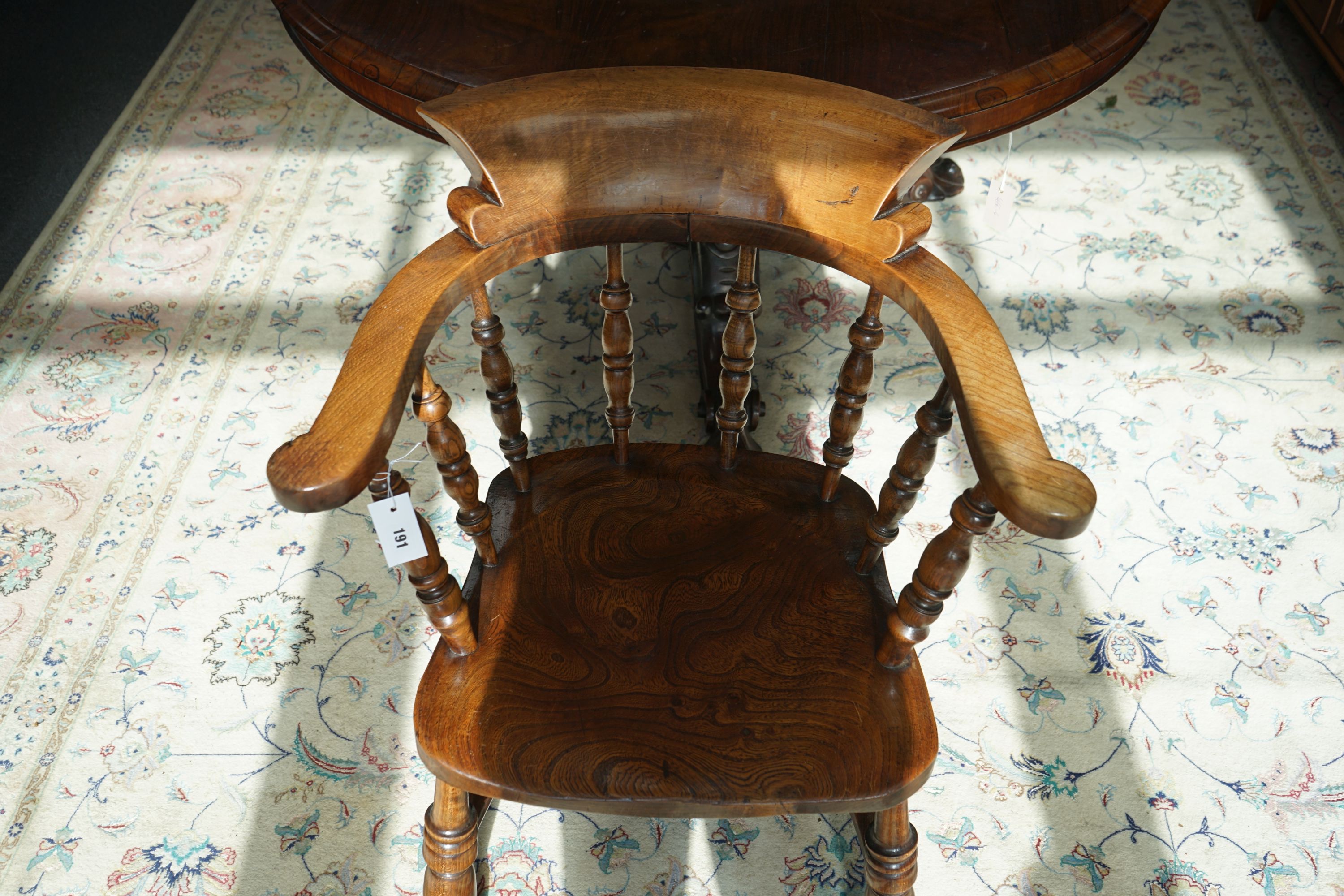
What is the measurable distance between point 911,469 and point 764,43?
489mm

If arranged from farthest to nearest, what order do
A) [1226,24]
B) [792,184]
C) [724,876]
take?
[1226,24] < [724,876] < [792,184]

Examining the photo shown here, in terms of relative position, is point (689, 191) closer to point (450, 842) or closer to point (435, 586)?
point (435, 586)

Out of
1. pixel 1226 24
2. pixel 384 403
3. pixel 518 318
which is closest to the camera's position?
pixel 384 403

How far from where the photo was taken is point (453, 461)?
87cm

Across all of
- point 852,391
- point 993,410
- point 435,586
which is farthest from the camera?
point 852,391

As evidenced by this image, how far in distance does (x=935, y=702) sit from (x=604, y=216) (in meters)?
0.84

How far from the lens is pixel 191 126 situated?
7.66 feet

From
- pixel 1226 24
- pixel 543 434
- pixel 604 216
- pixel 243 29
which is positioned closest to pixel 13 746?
pixel 543 434

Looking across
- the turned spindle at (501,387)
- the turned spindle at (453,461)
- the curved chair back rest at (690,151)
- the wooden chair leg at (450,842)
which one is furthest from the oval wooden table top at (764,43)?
the wooden chair leg at (450,842)

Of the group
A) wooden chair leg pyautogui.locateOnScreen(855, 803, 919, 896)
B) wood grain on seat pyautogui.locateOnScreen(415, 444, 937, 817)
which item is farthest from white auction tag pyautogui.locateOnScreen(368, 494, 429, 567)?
wooden chair leg pyautogui.locateOnScreen(855, 803, 919, 896)

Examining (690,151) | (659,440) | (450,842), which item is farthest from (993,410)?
(659,440)

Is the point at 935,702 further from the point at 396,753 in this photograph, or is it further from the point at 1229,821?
the point at 396,753

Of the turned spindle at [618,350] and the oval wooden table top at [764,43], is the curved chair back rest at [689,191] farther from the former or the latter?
the oval wooden table top at [764,43]

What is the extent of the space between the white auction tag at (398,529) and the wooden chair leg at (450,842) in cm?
33
